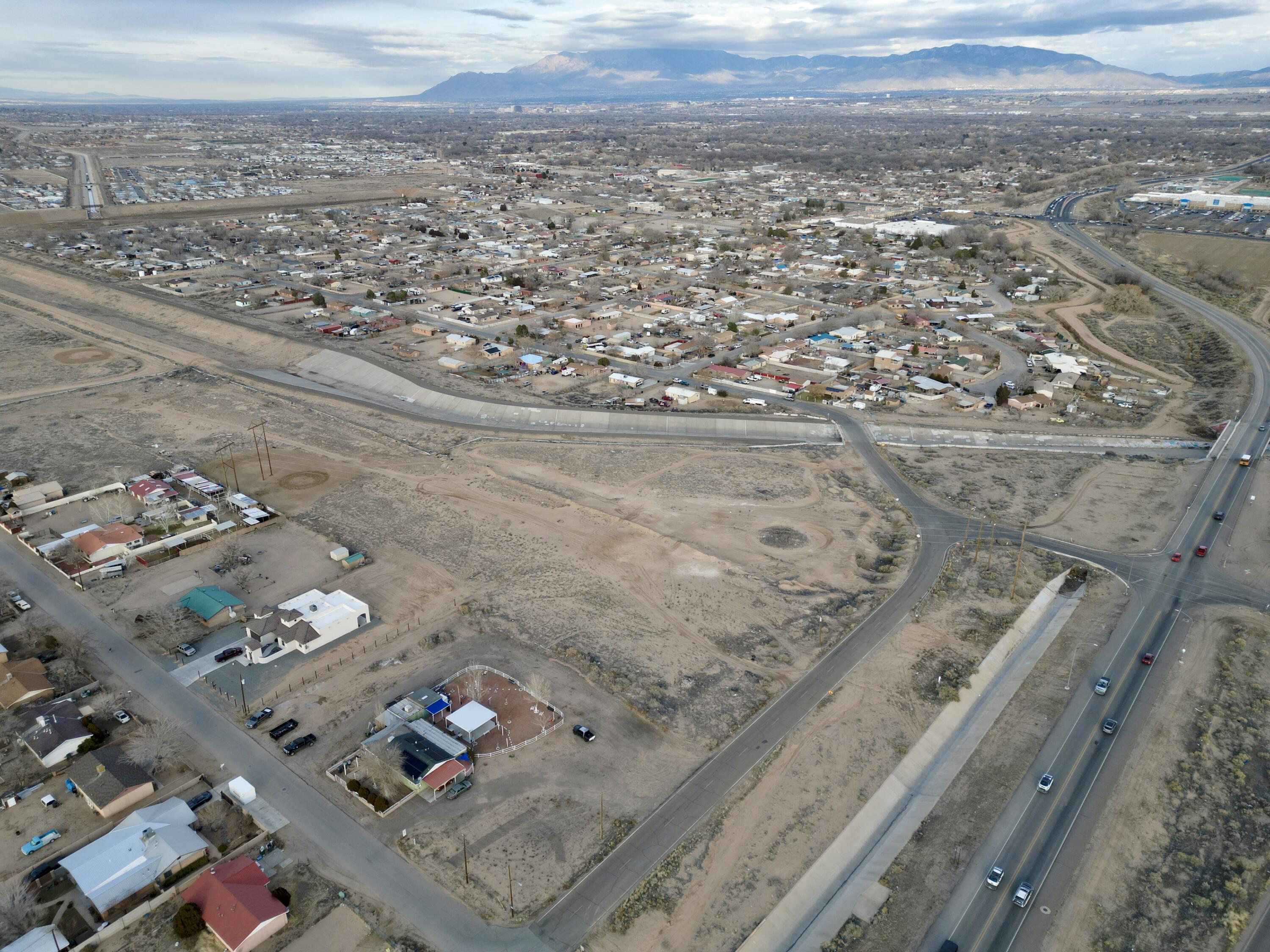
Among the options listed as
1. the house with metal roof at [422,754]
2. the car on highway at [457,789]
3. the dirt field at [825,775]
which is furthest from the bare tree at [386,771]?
the dirt field at [825,775]

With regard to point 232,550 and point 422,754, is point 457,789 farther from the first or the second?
point 232,550

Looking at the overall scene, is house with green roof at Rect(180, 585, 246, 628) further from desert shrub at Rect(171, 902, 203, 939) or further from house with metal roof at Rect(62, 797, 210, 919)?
desert shrub at Rect(171, 902, 203, 939)

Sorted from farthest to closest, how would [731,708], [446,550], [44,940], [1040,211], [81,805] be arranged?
[1040,211]
[446,550]
[731,708]
[81,805]
[44,940]

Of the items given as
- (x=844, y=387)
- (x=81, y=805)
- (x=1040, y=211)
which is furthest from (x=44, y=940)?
(x=1040, y=211)

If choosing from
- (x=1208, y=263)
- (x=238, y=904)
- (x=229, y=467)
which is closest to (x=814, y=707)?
(x=238, y=904)

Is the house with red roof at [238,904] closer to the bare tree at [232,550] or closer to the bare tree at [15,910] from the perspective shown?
the bare tree at [15,910]

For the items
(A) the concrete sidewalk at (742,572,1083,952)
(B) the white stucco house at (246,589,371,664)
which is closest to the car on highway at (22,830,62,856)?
(B) the white stucco house at (246,589,371,664)

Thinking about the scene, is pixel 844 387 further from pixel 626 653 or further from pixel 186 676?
pixel 186 676
